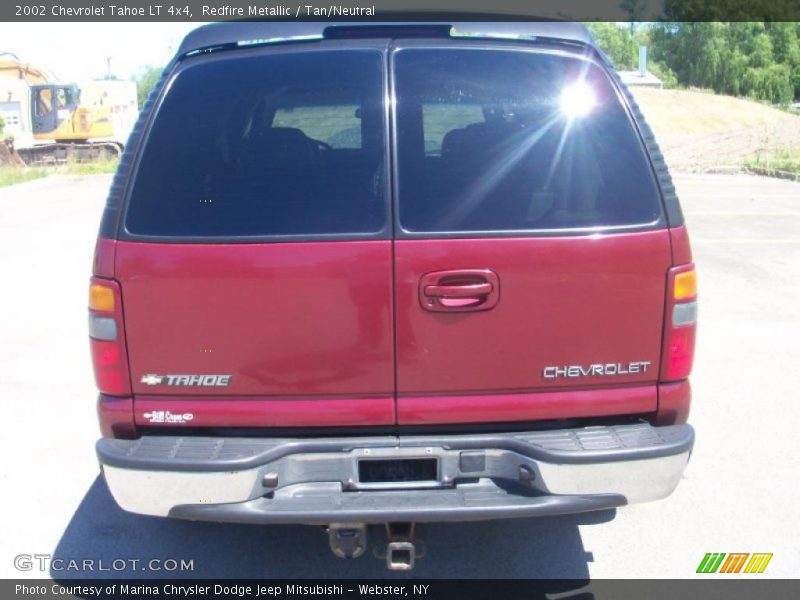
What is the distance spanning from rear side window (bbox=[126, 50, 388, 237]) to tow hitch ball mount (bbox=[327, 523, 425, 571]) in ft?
3.47

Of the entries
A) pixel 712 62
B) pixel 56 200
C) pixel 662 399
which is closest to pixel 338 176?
pixel 662 399

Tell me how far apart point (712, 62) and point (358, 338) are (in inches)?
2976

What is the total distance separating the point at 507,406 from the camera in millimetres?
2975

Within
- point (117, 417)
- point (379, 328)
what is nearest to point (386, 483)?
point (379, 328)

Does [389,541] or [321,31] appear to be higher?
[321,31]

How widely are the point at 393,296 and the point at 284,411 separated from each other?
1.86ft

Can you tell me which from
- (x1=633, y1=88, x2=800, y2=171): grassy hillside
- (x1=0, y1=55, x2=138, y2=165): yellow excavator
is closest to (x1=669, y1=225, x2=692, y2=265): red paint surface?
(x1=633, y1=88, x2=800, y2=171): grassy hillside

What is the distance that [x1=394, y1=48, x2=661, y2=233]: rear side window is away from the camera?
2.96m

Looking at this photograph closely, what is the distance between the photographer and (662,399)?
3051 mm

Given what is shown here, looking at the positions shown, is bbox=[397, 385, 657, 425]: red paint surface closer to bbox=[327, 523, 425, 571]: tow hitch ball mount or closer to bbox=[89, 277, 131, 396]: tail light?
bbox=[327, 523, 425, 571]: tow hitch ball mount

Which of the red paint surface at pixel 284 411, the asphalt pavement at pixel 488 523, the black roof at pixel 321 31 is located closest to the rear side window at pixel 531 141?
the black roof at pixel 321 31

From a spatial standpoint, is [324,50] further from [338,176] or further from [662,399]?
[662,399]

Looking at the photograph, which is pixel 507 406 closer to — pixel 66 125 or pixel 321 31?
pixel 321 31

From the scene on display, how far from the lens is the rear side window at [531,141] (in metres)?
2.96
